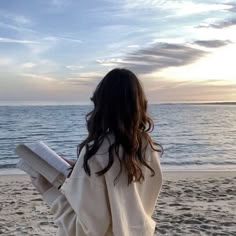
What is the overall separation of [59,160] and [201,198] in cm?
534

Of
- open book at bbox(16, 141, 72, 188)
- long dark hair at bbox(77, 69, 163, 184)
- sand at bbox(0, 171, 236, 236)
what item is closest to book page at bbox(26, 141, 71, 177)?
open book at bbox(16, 141, 72, 188)

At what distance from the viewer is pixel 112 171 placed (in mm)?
1839

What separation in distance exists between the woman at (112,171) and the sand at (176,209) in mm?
3199

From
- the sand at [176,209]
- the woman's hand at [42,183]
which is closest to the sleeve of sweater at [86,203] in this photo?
the woman's hand at [42,183]

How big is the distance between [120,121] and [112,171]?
215 millimetres

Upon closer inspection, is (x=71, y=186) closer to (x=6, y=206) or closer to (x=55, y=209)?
(x=55, y=209)

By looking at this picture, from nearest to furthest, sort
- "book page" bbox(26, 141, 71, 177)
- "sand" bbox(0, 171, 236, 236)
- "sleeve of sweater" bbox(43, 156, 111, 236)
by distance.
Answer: "sleeve of sweater" bbox(43, 156, 111, 236)
"book page" bbox(26, 141, 71, 177)
"sand" bbox(0, 171, 236, 236)

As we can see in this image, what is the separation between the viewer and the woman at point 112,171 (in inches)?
72.0

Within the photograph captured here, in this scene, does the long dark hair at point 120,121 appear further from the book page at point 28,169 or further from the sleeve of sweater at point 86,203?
the book page at point 28,169

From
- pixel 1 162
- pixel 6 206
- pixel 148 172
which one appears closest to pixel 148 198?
pixel 148 172

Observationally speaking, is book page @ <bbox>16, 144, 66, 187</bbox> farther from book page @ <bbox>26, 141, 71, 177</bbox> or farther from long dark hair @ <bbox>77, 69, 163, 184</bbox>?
long dark hair @ <bbox>77, 69, 163, 184</bbox>

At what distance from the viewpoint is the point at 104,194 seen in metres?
1.85

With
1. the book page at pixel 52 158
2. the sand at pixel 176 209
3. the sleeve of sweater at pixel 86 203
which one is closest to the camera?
the sleeve of sweater at pixel 86 203

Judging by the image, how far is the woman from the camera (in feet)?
6.00
